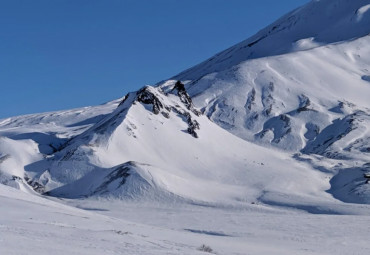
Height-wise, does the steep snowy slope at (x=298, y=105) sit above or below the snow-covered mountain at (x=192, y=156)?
above

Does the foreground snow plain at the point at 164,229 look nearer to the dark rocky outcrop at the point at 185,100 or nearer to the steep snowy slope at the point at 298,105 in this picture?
the dark rocky outcrop at the point at 185,100

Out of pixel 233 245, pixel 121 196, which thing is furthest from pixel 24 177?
pixel 233 245

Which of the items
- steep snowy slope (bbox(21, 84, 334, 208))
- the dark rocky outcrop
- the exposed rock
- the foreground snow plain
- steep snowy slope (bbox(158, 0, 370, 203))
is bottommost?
the foreground snow plain

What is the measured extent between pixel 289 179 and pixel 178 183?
69.1 ft

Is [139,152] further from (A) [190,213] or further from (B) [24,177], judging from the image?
(A) [190,213]

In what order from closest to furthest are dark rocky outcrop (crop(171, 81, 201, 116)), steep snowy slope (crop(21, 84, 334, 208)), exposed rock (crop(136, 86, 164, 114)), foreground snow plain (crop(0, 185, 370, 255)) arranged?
foreground snow plain (crop(0, 185, 370, 255))
steep snowy slope (crop(21, 84, 334, 208))
exposed rock (crop(136, 86, 164, 114))
dark rocky outcrop (crop(171, 81, 201, 116))

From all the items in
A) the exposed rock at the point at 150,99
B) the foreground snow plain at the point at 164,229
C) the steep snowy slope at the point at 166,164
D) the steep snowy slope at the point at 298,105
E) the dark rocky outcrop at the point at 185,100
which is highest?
the steep snowy slope at the point at 298,105

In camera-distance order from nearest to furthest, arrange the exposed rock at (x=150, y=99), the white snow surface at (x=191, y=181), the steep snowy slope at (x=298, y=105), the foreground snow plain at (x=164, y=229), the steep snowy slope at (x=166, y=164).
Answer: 1. the foreground snow plain at (x=164, y=229)
2. the white snow surface at (x=191, y=181)
3. the steep snowy slope at (x=166, y=164)
4. the exposed rock at (x=150, y=99)
5. the steep snowy slope at (x=298, y=105)

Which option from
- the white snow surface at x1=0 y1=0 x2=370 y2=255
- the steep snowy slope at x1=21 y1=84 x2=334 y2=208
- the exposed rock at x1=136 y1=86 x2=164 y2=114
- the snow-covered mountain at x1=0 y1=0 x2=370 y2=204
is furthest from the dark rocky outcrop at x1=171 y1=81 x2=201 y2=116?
the exposed rock at x1=136 y1=86 x2=164 y2=114

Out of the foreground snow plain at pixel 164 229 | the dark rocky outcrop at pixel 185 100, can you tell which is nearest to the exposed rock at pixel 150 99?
the dark rocky outcrop at pixel 185 100

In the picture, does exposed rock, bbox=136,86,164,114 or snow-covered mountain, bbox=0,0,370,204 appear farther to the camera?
exposed rock, bbox=136,86,164,114

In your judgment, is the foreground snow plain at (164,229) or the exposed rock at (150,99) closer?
the foreground snow plain at (164,229)

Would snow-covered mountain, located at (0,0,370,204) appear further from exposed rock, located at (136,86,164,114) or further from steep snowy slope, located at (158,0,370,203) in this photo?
steep snowy slope, located at (158,0,370,203)

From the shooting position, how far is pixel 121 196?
8219cm
